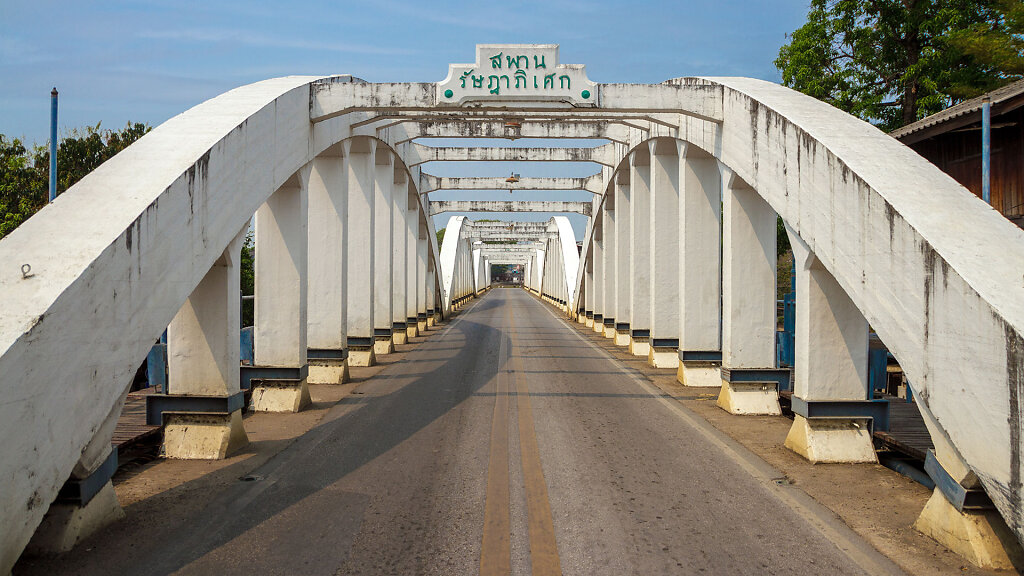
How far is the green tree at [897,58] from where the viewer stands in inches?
793

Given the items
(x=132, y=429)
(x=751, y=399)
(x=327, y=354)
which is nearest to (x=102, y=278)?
(x=132, y=429)

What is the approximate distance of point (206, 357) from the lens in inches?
299

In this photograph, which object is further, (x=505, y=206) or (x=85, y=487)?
(x=505, y=206)

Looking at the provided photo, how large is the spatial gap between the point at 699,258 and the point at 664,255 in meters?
1.81

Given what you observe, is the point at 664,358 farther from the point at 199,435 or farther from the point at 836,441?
the point at 199,435

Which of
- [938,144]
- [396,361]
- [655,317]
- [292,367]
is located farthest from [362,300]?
[938,144]

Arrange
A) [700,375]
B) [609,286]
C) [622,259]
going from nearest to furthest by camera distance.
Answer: [700,375] → [622,259] → [609,286]

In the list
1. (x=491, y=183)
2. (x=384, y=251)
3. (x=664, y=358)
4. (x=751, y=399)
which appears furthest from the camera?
(x=491, y=183)

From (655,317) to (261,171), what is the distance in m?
9.56

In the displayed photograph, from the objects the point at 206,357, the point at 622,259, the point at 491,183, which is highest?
the point at 491,183

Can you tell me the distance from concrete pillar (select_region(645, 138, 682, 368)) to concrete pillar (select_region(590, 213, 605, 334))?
10.2 metres

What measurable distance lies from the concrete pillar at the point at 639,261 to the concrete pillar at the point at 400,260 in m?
7.13

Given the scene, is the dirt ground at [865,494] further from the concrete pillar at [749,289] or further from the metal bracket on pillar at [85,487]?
the metal bracket on pillar at [85,487]

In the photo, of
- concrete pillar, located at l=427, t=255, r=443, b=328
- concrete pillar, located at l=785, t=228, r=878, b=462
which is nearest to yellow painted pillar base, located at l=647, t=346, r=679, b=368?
concrete pillar, located at l=785, t=228, r=878, b=462
